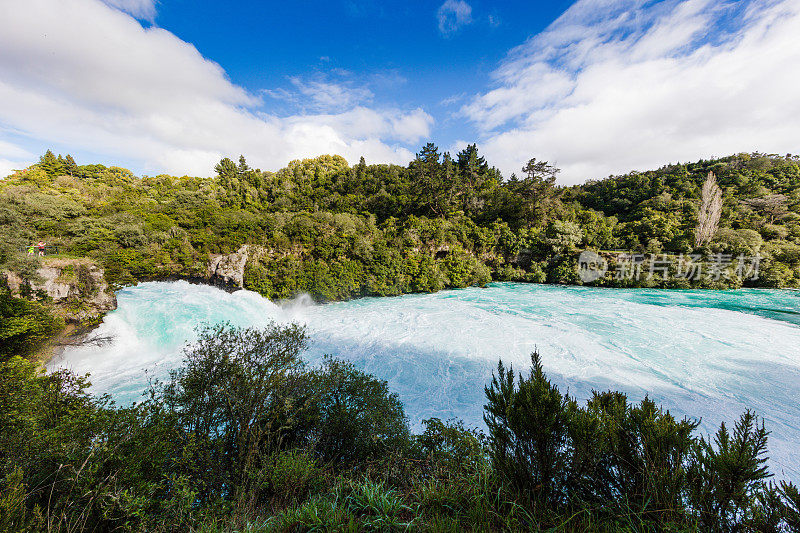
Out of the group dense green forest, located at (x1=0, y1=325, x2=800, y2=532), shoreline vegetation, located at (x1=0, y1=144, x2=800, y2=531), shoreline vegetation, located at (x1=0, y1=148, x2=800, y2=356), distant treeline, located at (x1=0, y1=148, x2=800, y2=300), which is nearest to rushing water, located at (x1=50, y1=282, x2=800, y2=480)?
shoreline vegetation, located at (x1=0, y1=144, x2=800, y2=531)

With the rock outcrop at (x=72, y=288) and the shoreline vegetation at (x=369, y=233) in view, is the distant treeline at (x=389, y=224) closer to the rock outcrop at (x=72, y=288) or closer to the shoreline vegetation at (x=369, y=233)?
the shoreline vegetation at (x=369, y=233)

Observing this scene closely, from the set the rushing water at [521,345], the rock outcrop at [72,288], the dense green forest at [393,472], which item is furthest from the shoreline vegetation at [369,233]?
the dense green forest at [393,472]

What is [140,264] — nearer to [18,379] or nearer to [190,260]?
[190,260]

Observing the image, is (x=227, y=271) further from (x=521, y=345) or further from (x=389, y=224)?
(x=521, y=345)

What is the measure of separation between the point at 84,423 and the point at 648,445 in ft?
20.1

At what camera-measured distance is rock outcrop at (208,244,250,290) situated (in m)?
15.8

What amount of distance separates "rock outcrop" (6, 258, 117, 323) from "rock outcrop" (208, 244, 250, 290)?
468cm

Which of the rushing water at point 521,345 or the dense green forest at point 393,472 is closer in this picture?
the dense green forest at point 393,472

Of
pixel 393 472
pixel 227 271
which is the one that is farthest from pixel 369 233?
pixel 393 472

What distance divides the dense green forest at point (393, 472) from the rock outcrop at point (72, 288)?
9032mm

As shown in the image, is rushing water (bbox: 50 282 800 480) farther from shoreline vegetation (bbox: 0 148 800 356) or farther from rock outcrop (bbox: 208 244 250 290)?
shoreline vegetation (bbox: 0 148 800 356)

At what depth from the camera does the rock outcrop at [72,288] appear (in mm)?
9289

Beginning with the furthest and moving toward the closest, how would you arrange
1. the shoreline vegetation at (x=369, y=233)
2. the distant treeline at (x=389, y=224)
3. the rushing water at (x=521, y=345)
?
the distant treeline at (x=389, y=224), the shoreline vegetation at (x=369, y=233), the rushing water at (x=521, y=345)

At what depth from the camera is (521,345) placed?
1103 cm
